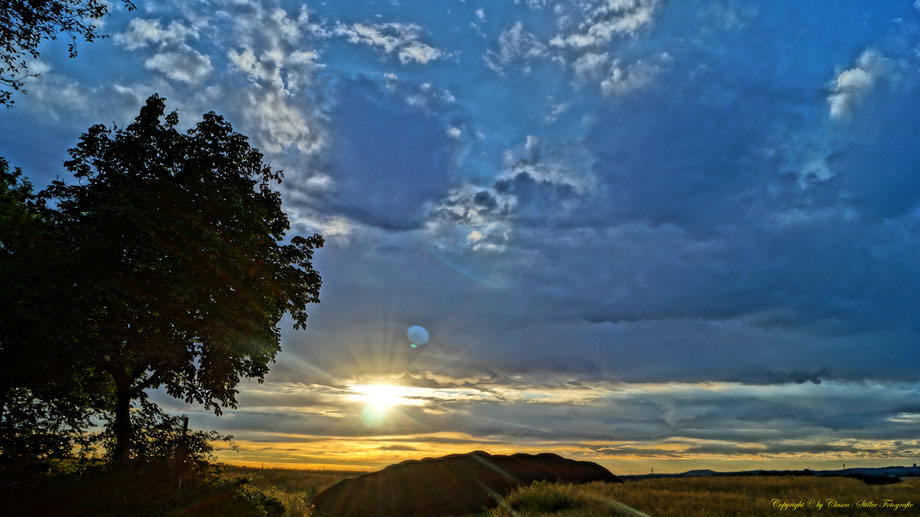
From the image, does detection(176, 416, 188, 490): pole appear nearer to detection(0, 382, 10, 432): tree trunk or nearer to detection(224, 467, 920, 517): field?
detection(224, 467, 920, 517): field

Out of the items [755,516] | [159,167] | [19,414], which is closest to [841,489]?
[755,516]

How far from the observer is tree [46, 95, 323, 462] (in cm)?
2266

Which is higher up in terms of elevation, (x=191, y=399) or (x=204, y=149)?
(x=204, y=149)

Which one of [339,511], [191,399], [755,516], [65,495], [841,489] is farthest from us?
[339,511]

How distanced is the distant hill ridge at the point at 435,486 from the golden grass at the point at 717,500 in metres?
6.21

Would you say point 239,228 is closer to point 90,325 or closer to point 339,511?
point 90,325

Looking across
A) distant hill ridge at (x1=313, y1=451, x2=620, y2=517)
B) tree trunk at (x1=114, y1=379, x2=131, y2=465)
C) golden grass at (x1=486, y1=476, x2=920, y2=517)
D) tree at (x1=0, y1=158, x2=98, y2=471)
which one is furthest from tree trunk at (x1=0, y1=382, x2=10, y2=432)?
golden grass at (x1=486, y1=476, x2=920, y2=517)

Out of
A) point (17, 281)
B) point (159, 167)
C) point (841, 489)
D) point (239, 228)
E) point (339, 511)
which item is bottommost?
point (339, 511)

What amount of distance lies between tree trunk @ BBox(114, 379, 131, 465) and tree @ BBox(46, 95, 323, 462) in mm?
52

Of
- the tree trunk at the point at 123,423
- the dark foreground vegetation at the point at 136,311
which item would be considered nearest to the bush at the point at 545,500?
the dark foreground vegetation at the point at 136,311

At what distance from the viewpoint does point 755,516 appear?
21.7 m

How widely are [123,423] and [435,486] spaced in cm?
1893

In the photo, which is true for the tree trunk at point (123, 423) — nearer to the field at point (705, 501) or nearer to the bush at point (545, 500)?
the field at point (705, 501)

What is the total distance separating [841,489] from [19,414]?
41039 mm
